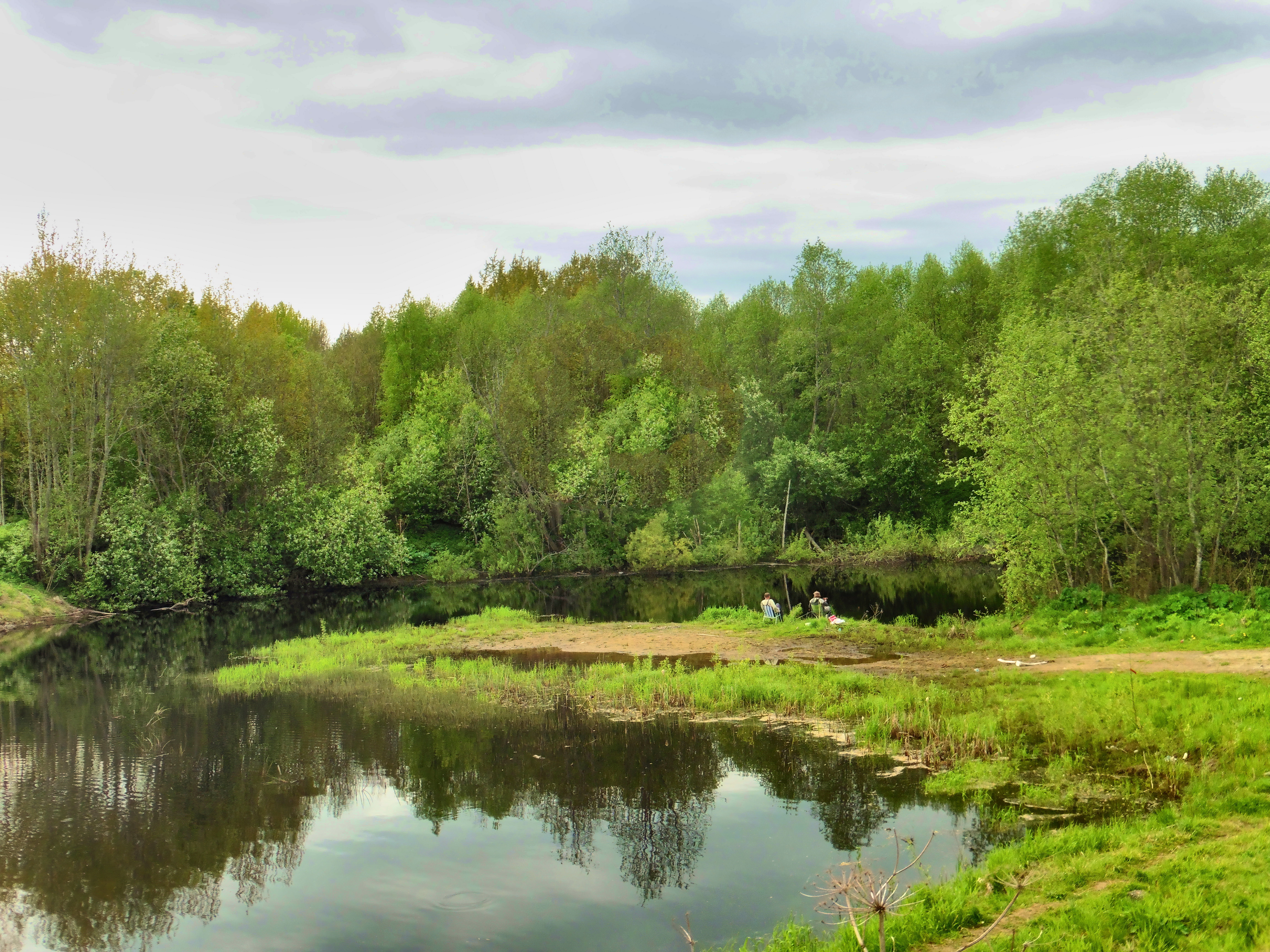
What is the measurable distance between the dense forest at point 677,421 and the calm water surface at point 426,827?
15.8m

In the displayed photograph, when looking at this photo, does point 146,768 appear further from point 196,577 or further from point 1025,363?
point 196,577

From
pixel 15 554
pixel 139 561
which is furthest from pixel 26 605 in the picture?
pixel 139 561

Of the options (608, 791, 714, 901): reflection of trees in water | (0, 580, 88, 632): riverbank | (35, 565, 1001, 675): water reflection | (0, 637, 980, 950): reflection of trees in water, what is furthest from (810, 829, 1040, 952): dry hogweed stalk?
(0, 580, 88, 632): riverbank

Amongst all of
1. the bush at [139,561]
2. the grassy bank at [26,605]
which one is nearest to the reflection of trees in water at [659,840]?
the grassy bank at [26,605]

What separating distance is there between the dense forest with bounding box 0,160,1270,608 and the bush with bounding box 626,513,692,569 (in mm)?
173

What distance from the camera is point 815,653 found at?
86.6 ft

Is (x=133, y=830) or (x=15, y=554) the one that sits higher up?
(x=15, y=554)

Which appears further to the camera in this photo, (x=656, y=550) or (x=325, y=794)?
(x=656, y=550)

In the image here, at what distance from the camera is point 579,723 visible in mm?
20531

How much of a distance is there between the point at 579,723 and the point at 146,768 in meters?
8.75

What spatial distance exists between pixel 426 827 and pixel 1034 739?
10.7 meters

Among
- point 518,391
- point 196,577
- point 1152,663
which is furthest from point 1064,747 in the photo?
point 518,391

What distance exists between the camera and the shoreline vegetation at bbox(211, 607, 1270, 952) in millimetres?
9453

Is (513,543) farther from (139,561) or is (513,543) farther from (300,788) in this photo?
(300,788)
